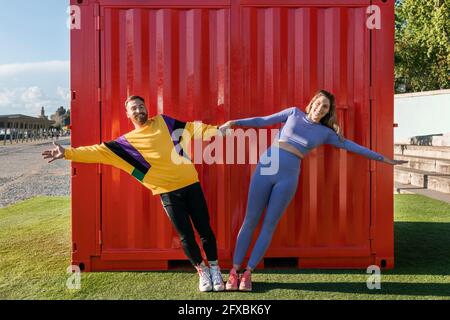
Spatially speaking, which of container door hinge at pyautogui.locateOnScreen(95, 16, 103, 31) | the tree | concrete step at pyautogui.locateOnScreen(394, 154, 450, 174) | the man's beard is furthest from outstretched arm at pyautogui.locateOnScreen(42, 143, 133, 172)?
the tree

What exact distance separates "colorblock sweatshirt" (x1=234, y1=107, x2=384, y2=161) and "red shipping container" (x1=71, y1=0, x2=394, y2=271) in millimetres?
335

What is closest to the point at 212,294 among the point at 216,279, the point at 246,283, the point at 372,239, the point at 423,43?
the point at 216,279

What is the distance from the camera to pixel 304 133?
3100 millimetres

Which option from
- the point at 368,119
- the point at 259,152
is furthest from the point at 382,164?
the point at 259,152

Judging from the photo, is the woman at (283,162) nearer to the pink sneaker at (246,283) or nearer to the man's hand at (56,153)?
the pink sneaker at (246,283)

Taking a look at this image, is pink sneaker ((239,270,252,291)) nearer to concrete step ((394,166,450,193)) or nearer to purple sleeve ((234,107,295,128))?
purple sleeve ((234,107,295,128))

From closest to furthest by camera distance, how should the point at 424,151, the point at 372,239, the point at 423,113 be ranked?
the point at 372,239 < the point at 424,151 < the point at 423,113

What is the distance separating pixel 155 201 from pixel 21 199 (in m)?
5.52

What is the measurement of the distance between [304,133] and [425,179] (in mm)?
6164

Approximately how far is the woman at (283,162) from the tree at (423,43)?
16853mm

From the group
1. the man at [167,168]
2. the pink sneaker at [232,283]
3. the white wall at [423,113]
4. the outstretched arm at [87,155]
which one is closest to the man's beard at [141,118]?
the man at [167,168]

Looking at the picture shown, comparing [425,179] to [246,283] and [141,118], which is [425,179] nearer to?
[246,283]

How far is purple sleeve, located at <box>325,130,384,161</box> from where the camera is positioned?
310 cm

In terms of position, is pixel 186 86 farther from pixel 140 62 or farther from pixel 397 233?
pixel 397 233
